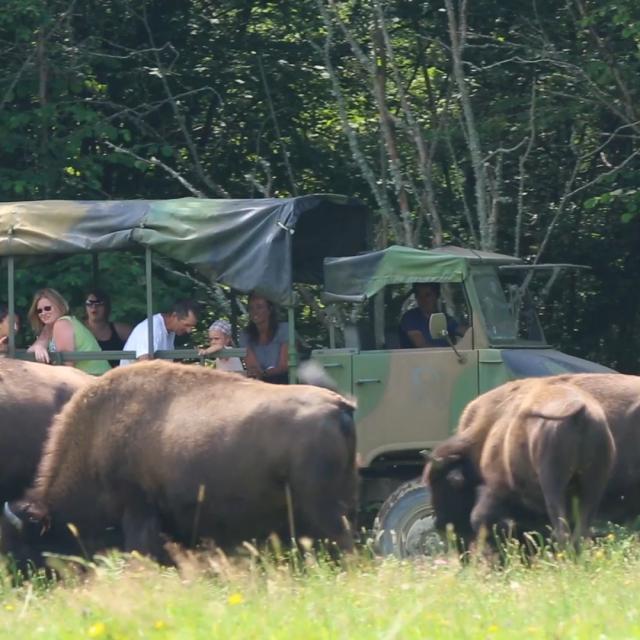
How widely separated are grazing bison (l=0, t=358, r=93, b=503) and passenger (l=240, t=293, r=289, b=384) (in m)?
1.52

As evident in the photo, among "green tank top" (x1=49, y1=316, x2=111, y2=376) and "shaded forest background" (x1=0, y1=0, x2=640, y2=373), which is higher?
"shaded forest background" (x1=0, y1=0, x2=640, y2=373)

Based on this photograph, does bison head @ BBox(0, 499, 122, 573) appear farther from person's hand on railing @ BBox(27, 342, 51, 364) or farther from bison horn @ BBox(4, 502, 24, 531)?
person's hand on railing @ BBox(27, 342, 51, 364)

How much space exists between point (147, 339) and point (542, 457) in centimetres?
341

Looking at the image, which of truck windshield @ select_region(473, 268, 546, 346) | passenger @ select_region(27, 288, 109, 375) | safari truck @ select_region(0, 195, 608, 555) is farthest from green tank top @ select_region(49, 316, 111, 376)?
truck windshield @ select_region(473, 268, 546, 346)

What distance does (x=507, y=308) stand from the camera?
11891 mm

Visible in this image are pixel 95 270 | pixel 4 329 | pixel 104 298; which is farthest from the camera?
pixel 95 270

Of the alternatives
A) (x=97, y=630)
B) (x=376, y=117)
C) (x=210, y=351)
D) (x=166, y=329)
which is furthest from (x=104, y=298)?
(x=376, y=117)

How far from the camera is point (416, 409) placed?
37.2 feet

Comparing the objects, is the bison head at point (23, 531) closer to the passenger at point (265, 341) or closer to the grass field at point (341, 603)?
the grass field at point (341, 603)

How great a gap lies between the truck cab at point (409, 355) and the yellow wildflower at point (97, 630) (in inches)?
178

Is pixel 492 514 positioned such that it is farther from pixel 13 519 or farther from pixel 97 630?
pixel 97 630

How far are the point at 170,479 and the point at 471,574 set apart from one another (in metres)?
2.57

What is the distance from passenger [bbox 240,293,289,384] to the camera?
38.2ft

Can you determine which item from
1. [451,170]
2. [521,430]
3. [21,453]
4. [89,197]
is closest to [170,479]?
[21,453]
